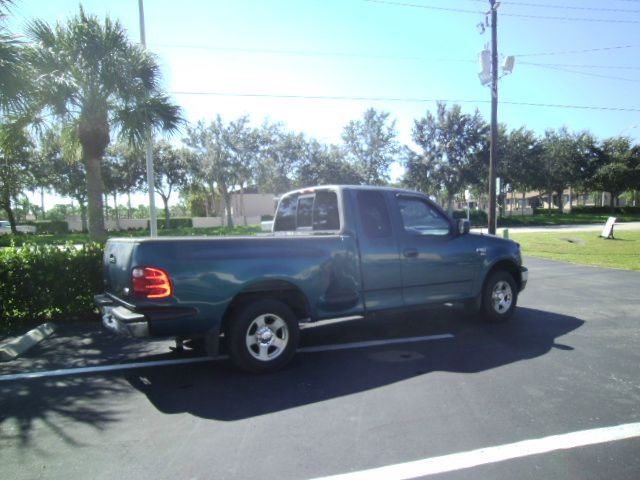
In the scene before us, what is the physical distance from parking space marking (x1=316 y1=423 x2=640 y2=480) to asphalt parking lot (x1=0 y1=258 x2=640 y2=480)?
1 centimetres

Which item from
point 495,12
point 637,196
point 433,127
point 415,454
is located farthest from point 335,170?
point 637,196

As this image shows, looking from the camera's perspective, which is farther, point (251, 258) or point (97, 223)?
point (97, 223)

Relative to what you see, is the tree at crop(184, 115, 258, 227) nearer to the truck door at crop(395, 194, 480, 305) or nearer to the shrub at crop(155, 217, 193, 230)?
the shrub at crop(155, 217, 193, 230)

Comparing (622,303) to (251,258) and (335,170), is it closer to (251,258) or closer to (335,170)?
(251,258)

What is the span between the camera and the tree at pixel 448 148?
1608 inches

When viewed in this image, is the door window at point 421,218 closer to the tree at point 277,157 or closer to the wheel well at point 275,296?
the wheel well at point 275,296

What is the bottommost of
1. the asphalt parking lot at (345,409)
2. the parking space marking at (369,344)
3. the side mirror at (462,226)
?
the parking space marking at (369,344)

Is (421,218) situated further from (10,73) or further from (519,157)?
(519,157)

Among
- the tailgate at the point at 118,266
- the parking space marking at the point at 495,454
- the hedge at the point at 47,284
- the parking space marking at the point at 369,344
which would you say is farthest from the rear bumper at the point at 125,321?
the hedge at the point at 47,284

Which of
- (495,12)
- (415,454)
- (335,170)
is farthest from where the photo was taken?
(335,170)

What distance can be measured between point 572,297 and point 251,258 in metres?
6.79

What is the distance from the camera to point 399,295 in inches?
219

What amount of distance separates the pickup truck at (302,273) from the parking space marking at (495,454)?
2.04 meters

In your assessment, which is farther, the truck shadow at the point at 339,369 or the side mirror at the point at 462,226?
the side mirror at the point at 462,226
